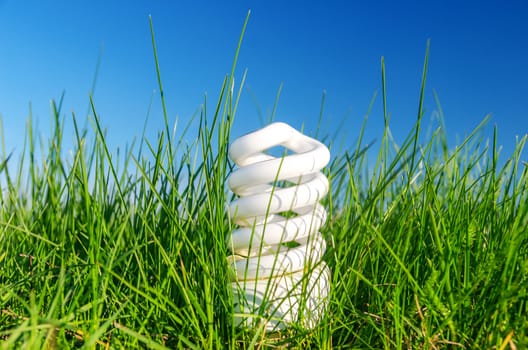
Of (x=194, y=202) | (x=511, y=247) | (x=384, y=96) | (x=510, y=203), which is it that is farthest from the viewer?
(x=510, y=203)

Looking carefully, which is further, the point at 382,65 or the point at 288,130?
the point at 288,130

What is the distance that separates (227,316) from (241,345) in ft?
0.48

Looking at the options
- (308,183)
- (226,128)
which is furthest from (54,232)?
(308,183)

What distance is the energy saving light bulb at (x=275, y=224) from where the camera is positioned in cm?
134

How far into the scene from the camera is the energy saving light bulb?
134 cm

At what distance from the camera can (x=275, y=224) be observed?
137cm

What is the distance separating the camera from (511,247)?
45.8 inches

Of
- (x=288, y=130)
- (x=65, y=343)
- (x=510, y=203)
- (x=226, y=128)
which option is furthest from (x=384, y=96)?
(x=65, y=343)

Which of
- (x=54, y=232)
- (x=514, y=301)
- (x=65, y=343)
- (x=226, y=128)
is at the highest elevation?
(x=226, y=128)

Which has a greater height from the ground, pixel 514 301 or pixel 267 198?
pixel 267 198

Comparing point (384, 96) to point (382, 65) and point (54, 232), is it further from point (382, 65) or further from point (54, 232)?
point (54, 232)

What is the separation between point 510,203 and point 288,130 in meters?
0.74

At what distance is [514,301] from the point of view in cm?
124

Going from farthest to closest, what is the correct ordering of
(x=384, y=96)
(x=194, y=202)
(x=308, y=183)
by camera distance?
(x=194, y=202) < (x=308, y=183) < (x=384, y=96)
